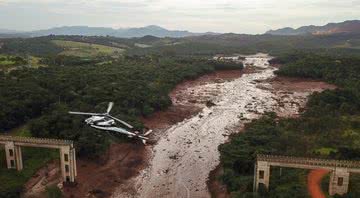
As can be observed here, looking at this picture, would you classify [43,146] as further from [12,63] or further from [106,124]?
[12,63]

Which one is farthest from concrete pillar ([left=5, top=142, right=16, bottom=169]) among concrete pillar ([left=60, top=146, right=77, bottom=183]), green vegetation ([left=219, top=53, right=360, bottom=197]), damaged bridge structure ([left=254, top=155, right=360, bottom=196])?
damaged bridge structure ([left=254, top=155, right=360, bottom=196])

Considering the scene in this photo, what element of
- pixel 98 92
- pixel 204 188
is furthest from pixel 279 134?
pixel 98 92

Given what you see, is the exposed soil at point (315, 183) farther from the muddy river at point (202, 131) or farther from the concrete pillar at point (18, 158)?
the concrete pillar at point (18, 158)

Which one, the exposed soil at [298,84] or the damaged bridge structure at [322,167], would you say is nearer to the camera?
the damaged bridge structure at [322,167]

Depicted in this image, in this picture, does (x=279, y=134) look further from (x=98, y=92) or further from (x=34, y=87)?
(x=34, y=87)

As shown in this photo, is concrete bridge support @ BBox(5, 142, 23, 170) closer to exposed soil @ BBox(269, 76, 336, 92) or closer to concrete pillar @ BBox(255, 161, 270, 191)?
concrete pillar @ BBox(255, 161, 270, 191)

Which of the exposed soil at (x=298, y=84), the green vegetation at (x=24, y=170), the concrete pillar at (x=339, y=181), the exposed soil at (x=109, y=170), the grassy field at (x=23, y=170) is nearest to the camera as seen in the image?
the concrete pillar at (x=339, y=181)

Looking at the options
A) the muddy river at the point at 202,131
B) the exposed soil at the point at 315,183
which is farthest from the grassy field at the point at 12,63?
the exposed soil at the point at 315,183
